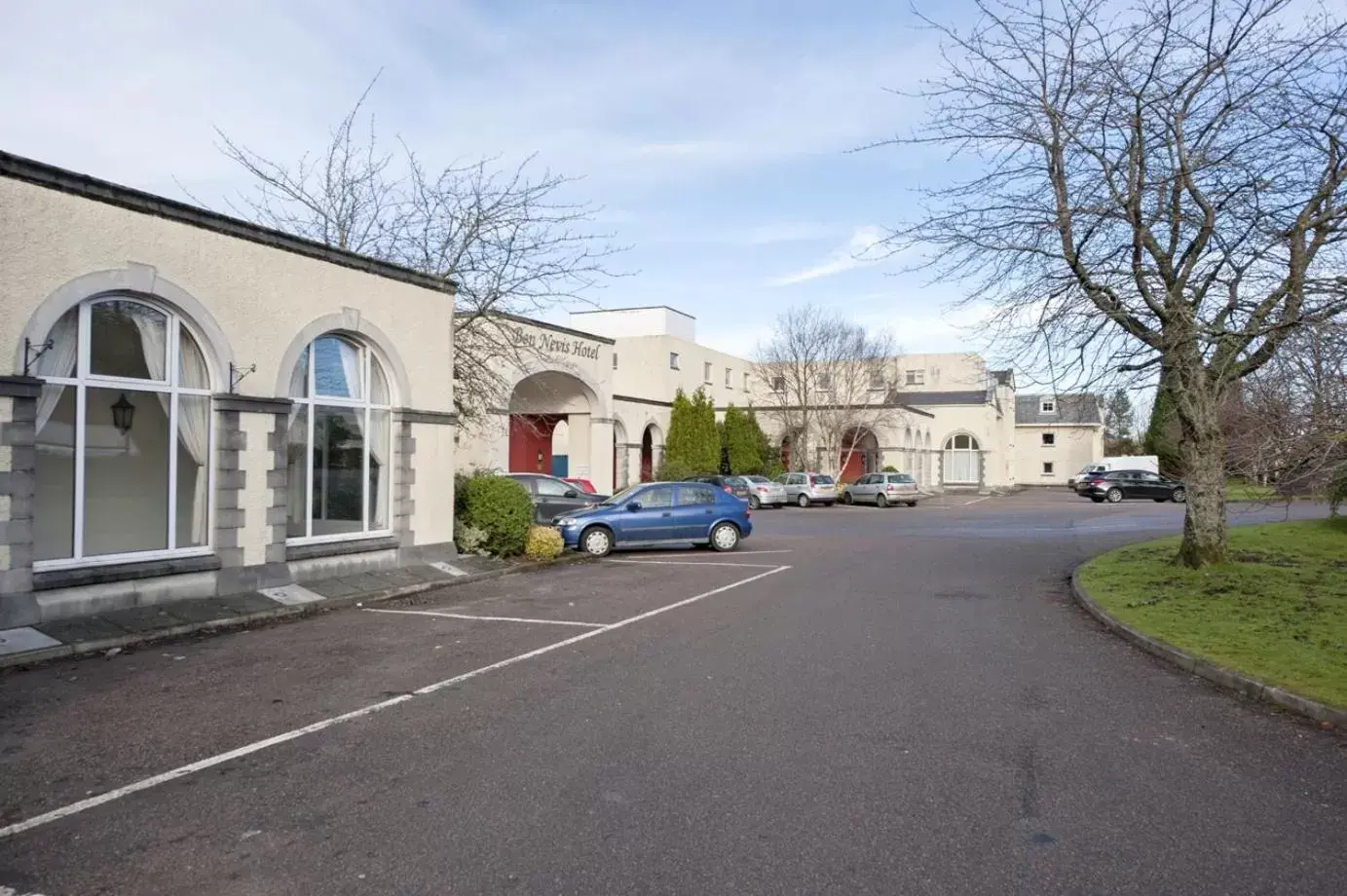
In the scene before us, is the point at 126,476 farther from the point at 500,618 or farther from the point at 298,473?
the point at 500,618

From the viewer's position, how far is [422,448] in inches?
586

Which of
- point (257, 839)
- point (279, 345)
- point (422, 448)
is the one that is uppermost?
point (279, 345)

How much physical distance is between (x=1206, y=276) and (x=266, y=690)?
10301 millimetres

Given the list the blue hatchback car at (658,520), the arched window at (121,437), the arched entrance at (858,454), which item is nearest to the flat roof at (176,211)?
the arched window at (121,437)

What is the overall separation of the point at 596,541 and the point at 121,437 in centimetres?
965

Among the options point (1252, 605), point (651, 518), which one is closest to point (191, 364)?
point (651, 518)

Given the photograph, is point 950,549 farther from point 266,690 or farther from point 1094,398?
point 266,690

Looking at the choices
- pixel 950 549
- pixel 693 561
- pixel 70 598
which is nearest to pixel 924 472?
pixel 950 549

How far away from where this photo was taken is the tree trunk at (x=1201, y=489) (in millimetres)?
14344

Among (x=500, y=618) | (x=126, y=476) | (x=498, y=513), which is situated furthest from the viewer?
(x=498, y=513)

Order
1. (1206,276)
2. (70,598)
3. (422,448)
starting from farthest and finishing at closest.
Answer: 1. (422,448)
2. (1206,276)
3. (70,598)

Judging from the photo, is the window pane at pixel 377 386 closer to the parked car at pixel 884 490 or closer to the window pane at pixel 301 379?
the window pane at pixel 301 379

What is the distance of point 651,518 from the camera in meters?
19.2

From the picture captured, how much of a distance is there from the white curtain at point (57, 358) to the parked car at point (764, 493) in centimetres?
3038
